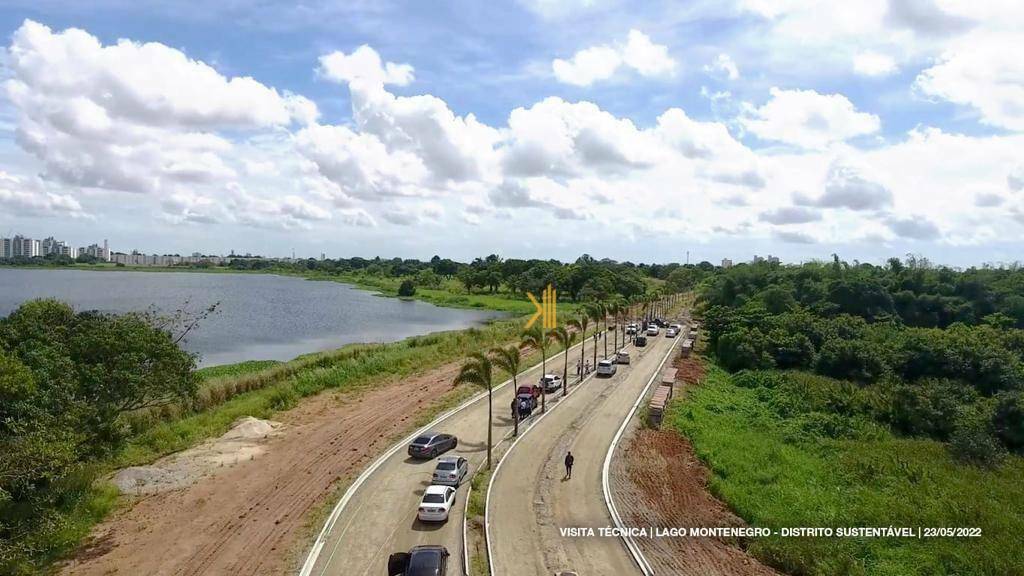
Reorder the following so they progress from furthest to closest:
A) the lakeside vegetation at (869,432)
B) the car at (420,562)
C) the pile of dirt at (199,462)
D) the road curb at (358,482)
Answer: the pile of dirt at (199,462)
the lakeside vegetation at (869,432)
the road curb at (358,482)
the car at (420,562)

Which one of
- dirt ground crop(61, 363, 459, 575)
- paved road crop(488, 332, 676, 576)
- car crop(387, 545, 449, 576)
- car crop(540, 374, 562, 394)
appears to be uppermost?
car crop(540, 374, 562, 394)

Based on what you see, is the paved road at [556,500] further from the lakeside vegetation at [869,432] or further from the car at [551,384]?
the lakeside vegetation at [869,432]

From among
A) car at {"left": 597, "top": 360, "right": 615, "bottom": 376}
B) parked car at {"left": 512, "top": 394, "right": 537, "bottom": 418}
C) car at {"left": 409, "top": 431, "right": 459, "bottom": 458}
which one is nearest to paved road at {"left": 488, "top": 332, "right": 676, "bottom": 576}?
parked car at {"left": 512, "top": 394, "right": 537, "bottom": 418}

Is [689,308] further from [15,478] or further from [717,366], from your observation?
[15,478]

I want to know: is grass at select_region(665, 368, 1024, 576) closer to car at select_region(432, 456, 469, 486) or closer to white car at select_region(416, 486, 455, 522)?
white car at select_region(416, 486, 455, 522)

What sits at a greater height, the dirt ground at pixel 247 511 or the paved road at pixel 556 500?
the paved road at pixel 556 500

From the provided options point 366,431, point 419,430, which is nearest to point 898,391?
point 419,430

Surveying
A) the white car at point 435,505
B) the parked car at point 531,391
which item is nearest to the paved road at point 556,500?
the white car at point 435,505
